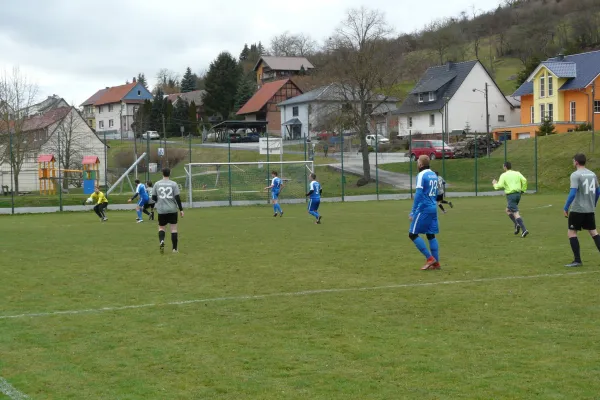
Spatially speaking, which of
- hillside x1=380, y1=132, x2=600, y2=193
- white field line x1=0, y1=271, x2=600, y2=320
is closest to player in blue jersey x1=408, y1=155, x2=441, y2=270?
white field line x1=0, y1=271, x2=600, y2=320

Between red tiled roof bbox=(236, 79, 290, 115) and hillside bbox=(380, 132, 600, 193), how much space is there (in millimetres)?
48402

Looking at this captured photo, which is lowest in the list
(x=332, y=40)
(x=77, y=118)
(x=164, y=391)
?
(x=164, y=391)

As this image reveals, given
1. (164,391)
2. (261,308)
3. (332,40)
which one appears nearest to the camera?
(164,391)

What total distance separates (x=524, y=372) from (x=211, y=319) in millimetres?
4050

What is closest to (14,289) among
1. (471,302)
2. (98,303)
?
(98,303)

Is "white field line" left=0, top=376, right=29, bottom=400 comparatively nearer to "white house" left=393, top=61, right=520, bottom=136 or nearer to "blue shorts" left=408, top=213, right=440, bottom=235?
"blue shorts" left=408, top=213, right=440, bottom=235

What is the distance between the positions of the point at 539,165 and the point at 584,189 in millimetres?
35506

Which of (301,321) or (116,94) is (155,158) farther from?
(116,94)

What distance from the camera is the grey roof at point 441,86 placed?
75.9m

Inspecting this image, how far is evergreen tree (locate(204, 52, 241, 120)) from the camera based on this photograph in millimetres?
106188

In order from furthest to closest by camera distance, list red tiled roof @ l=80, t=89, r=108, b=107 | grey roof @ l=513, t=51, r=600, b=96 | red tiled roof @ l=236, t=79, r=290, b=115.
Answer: red tiled roof @ l=80, t=89, r=108, b=107 < red tiled roof @ l=236, t=79, r=290, b=115 < grey roof @ l=513, t=51, r=600, b=96

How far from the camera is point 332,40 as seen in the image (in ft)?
169

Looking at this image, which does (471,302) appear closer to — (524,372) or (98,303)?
(524,372)

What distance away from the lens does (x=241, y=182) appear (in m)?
38.9
